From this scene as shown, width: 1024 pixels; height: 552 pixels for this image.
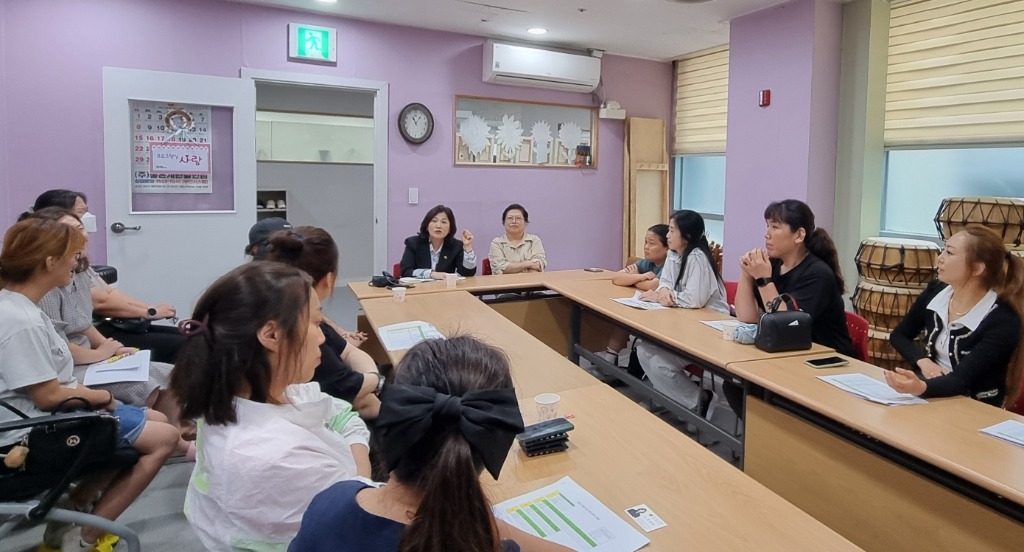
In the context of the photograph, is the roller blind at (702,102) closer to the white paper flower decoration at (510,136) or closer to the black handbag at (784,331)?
the white paper flower decoration at (510,136)

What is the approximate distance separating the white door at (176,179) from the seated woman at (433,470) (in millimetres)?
3717

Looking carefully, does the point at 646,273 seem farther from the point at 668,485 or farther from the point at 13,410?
the point at 13,410

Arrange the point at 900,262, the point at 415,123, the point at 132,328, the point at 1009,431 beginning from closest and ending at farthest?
the point at 1009,431 → the point at 132,328 → the point at 900,262 → the point at 415,123

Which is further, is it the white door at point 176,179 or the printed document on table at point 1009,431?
the white door at point 176,179

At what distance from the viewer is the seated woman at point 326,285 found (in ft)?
6.40

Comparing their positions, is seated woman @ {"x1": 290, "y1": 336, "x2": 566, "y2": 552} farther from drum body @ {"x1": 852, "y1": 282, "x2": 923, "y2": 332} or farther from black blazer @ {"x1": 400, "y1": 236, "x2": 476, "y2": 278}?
black blazer @ {"x1": 400, "y1": 236, "x2": 476, "y2": 278}

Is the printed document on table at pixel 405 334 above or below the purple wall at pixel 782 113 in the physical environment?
Answer: below

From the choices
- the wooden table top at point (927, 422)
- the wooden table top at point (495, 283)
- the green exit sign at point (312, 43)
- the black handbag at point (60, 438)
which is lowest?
the black handbag at point (60, 438)

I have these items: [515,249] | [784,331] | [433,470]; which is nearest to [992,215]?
[784,331]

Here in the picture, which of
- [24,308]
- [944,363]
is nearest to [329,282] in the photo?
[24,308]

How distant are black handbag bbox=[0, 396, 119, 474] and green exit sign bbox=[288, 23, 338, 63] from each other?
3.42 metres

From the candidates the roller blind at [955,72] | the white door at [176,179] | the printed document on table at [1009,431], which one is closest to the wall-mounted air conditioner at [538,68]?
the white door at [176,179]

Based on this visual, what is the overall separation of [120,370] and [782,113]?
4.26 metres

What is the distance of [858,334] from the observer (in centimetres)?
275
